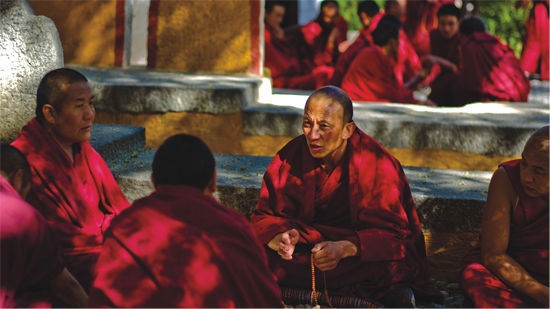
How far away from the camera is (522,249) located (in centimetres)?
340

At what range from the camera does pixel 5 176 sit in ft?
8.60

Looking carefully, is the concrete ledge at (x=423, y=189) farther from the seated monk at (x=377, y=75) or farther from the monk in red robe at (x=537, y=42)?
the monk in red robe at (x=537, y=42)

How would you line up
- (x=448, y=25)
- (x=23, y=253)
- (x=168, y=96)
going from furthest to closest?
(x=448, y=25) < (x=168, y=96) < (x=23, y=253)

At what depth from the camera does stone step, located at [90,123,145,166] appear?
4.64 metres

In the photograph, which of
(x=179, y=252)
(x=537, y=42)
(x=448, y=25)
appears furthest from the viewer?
(x=537, y=42)

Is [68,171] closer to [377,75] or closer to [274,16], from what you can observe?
[377,75]

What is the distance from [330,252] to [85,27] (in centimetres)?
529

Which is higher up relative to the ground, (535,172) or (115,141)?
(535,172)

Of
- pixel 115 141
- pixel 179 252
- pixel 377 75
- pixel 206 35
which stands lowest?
pixel 115 141

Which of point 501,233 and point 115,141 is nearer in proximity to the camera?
point 501,233

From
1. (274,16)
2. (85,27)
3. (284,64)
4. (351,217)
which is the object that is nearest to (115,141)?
(351,217)

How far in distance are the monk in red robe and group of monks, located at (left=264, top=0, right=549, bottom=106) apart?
2 cm

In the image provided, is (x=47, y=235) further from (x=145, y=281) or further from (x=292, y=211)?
(x=292, y=211)

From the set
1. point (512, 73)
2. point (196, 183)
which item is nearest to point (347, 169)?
point (196, 183)
